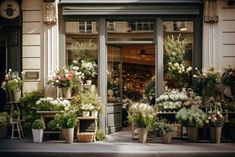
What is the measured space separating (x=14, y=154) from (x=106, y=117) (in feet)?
13.1

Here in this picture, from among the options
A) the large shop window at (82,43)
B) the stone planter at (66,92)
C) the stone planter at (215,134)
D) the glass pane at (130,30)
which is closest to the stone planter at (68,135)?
the stone planter at (66,92)

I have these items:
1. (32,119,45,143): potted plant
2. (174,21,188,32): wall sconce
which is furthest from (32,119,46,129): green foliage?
(174,21,188,32): wall sconce

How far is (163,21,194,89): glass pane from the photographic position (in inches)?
595

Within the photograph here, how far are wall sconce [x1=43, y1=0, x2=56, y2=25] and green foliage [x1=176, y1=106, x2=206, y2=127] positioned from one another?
488 cm

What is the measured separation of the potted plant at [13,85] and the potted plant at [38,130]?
1.43 m

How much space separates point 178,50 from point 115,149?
440 cm

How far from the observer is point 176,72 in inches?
592

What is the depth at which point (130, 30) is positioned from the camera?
1527 cm

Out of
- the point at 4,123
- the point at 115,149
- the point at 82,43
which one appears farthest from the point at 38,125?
the point at 82,43

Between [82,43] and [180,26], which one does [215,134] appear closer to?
[180,26]

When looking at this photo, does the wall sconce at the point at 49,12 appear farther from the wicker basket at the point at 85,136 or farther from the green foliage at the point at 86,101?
the wicker basket at the point at 85,136

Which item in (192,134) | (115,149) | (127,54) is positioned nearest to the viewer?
(115,149)

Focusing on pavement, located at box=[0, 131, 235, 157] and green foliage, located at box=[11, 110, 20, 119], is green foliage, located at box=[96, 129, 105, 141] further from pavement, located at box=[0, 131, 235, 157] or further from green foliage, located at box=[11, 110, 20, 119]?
green foliage, located at box=[11, 110, 20, 119]

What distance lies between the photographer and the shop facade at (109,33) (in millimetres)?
14781
